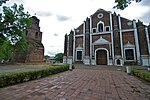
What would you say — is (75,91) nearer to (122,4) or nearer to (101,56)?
(122,4)

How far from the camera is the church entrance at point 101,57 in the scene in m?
22.5

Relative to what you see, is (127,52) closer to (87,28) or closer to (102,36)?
(102,36)

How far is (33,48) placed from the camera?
83.3 feet

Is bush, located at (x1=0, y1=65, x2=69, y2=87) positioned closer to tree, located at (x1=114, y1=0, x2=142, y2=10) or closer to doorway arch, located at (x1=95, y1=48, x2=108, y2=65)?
tree, located at (x1=114, y1=0, x2=142, y2=10)

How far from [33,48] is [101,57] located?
1512 centimetres

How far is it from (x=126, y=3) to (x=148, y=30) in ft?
56.5

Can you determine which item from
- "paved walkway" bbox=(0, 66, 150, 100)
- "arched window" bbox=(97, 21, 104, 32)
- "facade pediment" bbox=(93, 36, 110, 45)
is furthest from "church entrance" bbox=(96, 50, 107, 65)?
"paved walkway" bbox=(0, 66, 150, 100)

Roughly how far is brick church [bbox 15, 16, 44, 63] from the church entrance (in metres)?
13.3

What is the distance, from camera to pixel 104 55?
2261 centimetres

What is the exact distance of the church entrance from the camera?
22469 mm

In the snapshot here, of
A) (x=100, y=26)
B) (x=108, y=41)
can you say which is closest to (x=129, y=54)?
(x=108, y=41)

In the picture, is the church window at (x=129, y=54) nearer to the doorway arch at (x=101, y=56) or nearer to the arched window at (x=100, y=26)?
the doorway arch at (x=101, y=56)

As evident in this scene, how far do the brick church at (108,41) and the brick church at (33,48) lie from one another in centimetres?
640

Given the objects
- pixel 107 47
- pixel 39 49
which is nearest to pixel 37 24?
pixel 39 49
